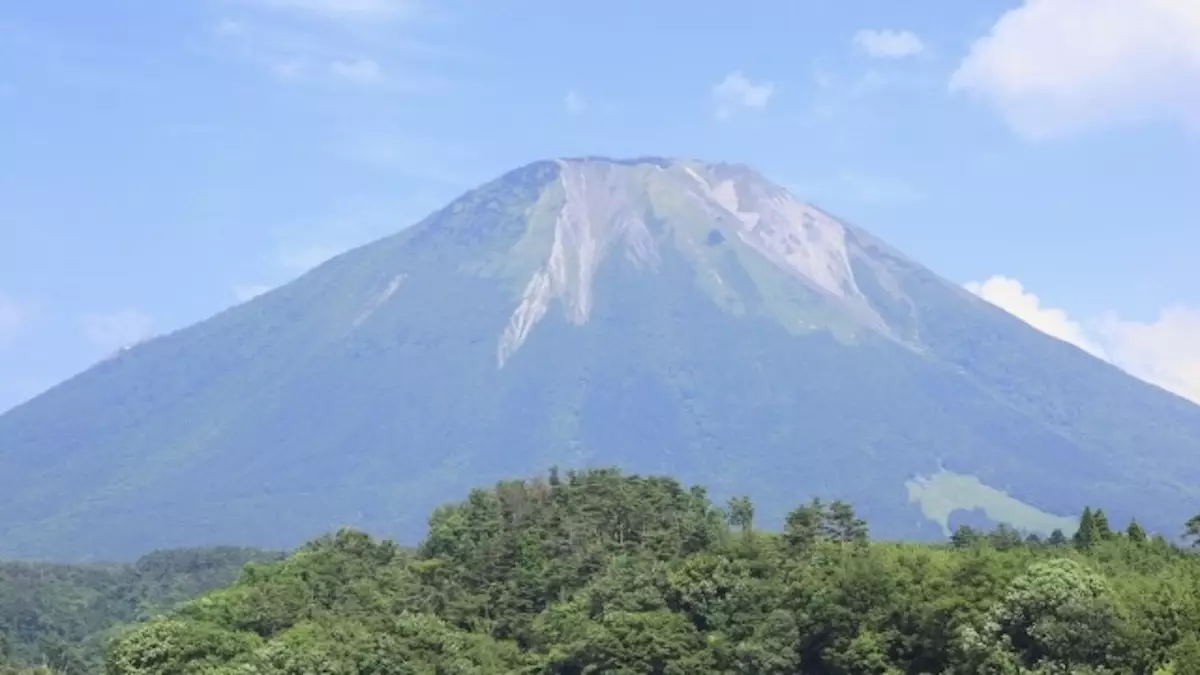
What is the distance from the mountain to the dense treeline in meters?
92.1

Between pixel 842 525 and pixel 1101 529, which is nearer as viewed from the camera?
pixel 842 525

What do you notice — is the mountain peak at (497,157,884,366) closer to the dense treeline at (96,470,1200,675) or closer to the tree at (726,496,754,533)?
the dense treeline at (96,470,1200,675)

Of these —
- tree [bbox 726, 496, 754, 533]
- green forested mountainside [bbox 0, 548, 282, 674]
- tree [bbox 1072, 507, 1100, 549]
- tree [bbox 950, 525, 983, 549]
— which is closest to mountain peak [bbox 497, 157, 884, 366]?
green forested mountainside [bbox 0, 548, 282, 674]

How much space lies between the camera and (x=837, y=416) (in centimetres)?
16400

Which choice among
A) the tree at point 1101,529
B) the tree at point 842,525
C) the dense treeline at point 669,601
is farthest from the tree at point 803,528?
the tree at point 1101,529

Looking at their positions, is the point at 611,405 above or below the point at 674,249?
below

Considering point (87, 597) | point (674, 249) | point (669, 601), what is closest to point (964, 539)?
point (669, 601)

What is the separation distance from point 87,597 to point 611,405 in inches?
3490

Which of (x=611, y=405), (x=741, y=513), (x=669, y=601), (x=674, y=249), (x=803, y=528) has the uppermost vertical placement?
(x=674, y=249)

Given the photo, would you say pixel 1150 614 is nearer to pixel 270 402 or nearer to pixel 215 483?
pixel 215 483

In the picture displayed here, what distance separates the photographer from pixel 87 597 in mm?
88625

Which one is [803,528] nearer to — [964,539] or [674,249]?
[964,539]

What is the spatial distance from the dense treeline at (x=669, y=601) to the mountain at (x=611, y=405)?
92.1 metres

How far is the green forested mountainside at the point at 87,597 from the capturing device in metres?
69.8
